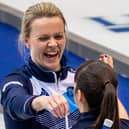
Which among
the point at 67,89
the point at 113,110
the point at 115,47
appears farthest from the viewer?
the point at 115,47

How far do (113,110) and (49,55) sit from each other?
285 mm

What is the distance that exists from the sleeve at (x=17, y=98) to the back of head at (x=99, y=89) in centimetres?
13

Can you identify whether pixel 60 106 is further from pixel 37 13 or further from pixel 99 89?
pixel 37 13

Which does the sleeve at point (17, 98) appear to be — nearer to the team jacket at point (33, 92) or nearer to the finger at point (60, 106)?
the team jacket at point (33, 92)

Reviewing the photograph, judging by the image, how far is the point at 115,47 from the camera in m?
2.62

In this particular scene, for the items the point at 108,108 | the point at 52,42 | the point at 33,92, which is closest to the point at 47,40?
the point at 52,42

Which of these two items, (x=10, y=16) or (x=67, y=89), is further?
(x=10, y=16)

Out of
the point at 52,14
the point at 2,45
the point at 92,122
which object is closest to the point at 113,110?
the point at 92,122

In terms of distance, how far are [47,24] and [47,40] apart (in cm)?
4

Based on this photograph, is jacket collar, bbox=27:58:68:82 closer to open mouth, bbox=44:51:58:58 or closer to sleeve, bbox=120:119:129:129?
open mouth, bbox=44:51:58:58

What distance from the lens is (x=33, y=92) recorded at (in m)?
1.45

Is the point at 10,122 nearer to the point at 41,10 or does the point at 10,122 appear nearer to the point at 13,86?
the point at 13,86

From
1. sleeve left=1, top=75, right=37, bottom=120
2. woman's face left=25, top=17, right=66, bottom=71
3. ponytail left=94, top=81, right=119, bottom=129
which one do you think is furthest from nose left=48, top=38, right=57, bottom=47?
ponytail left=94, top=81, right=119, bottom=129

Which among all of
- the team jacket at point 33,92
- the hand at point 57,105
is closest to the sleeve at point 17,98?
the team jacket at point 33,92
